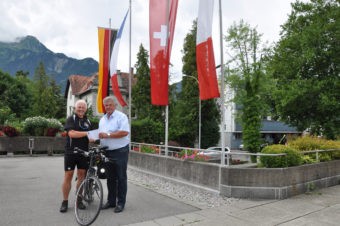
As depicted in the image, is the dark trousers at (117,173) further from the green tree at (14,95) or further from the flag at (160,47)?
the green tree at (14,95)

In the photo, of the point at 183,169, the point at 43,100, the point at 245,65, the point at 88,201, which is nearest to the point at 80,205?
the point at 88,201

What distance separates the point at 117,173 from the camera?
497 centimetres

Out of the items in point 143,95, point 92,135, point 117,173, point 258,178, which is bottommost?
point 258,178

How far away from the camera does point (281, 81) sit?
2128cm

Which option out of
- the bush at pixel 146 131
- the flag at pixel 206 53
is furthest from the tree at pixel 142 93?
the flag at pixel 206 53

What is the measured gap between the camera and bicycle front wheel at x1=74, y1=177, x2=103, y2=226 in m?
4.16

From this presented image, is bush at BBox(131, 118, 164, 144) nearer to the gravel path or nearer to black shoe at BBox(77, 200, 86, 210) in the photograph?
the gravel path

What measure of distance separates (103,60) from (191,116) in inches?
856

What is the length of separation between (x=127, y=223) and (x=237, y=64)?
28.0m

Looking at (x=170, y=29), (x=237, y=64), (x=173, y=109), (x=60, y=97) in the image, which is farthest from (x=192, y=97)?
(x=60, y=97)

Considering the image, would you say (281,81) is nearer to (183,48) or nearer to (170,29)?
(170,29)

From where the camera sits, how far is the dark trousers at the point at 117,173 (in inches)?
195

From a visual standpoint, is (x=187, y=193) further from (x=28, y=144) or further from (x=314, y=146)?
(x=28, y=144)

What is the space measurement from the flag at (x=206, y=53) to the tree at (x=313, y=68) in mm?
14140
